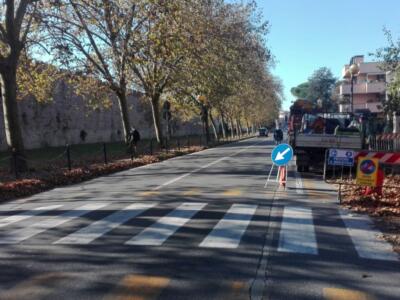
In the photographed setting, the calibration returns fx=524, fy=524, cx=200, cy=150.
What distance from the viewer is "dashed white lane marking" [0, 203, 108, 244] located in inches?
319

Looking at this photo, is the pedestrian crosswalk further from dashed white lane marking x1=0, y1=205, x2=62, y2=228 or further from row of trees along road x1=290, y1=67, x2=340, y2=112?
row of trees along road x1=290, y1=67, x2=340, y2=112

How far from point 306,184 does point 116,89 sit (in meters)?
17.1

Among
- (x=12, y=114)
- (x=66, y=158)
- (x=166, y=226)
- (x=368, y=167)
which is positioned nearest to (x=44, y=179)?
(x=12, y=114)

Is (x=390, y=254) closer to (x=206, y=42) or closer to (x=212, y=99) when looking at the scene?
(x=206, y=42)

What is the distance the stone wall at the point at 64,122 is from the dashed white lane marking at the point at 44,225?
2498cm

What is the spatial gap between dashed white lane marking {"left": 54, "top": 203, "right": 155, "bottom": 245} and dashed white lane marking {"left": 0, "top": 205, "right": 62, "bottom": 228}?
1695 mm

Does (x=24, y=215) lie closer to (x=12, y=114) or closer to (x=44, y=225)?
(x=44, y=225)

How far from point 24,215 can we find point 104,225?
2.39 m

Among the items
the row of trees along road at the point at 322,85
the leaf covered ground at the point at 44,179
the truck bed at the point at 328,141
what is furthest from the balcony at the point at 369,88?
the leaf covered ground at the point at 44,179

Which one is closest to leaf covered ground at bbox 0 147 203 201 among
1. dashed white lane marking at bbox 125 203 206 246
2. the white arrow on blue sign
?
dashed white lane marking at bbox 125 203 206 246

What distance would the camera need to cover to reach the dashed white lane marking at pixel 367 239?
6977mm

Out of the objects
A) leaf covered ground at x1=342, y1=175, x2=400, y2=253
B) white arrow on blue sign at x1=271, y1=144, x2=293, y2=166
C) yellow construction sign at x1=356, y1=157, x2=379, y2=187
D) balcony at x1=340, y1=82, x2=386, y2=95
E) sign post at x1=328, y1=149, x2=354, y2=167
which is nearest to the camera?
leaf covered ground at x1=342, y1=175, x2=400, y2=253

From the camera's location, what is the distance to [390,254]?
7.02m

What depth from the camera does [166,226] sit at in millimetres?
8656
